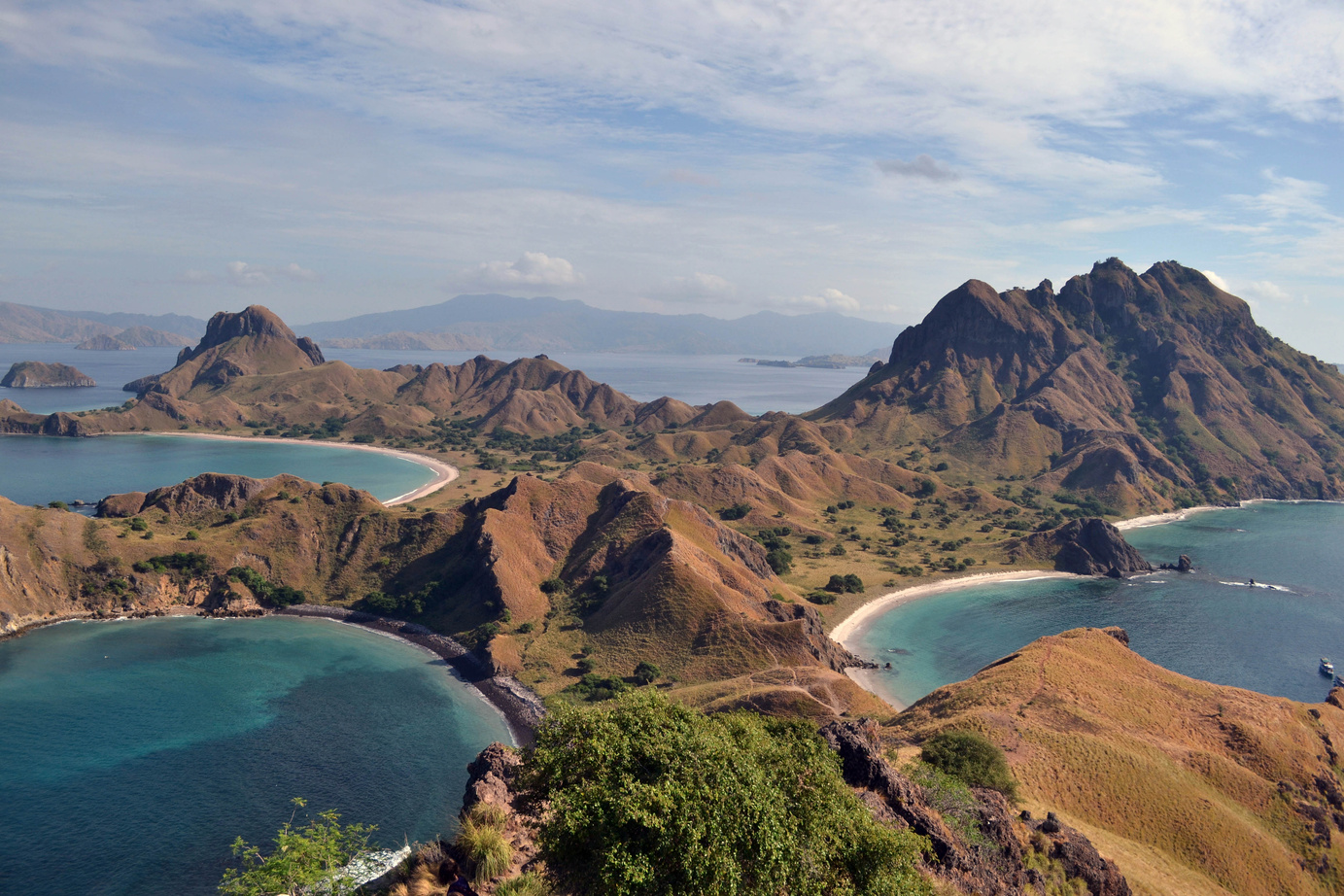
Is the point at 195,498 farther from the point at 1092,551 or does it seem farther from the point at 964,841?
the point at 1092,551

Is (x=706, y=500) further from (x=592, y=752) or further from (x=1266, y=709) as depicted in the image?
(x=592, y=752)

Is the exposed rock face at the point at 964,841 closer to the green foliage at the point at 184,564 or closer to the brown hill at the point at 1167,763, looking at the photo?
the brown hill at the point at 1167,763

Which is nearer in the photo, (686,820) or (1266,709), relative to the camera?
(686,820)

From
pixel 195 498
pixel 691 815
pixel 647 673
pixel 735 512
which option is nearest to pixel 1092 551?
pixel 735 512

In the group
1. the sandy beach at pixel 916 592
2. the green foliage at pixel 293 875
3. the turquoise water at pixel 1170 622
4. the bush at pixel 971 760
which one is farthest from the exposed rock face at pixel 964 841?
the sandy beach at pixel 916 592

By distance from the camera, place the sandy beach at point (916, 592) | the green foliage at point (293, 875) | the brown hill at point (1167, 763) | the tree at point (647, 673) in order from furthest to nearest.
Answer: the sandy beach at point (916, 592) → the tree at point (647, 673) → the brown hill at point (1167, 763) → the green foliage at point (293, 875)

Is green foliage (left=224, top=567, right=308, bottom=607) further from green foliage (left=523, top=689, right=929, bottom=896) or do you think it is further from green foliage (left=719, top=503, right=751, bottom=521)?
green foliage (left=523, top=689, right=929, bottom=896)

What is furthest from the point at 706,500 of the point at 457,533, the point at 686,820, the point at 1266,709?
the point at 686,820
